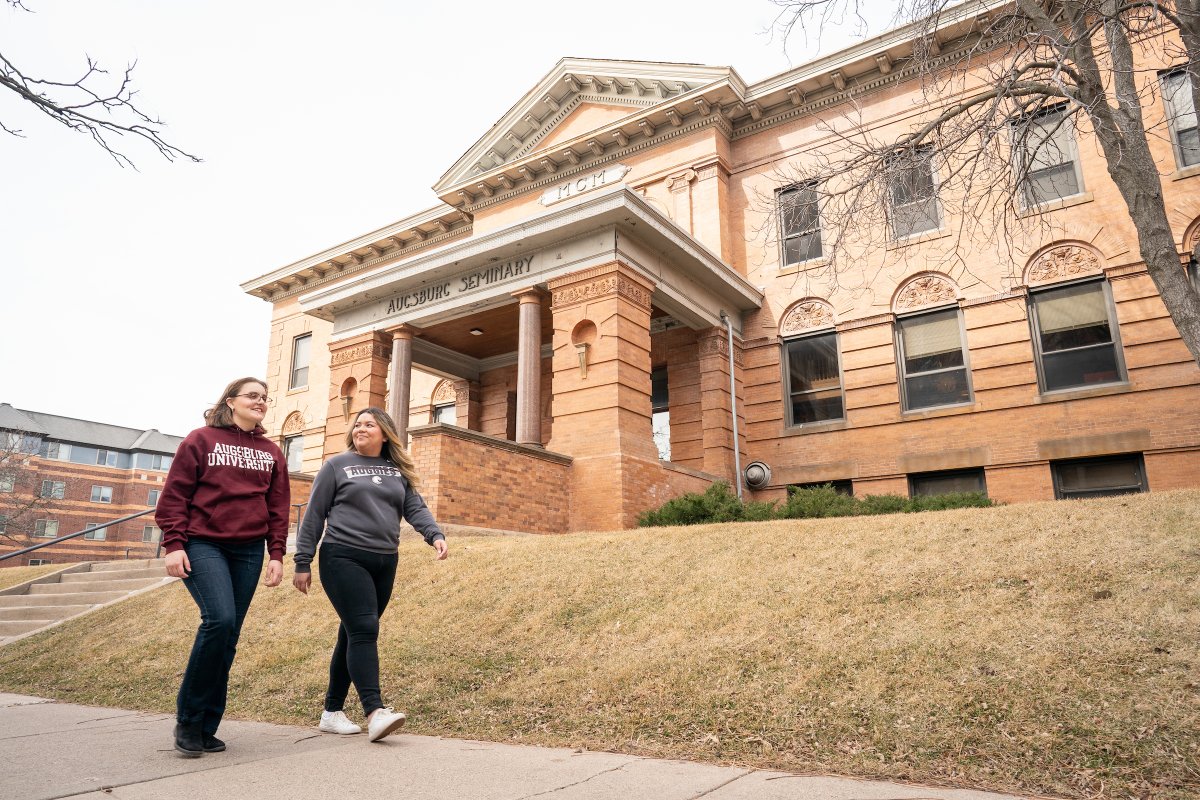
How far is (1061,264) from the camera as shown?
15617 millimetres

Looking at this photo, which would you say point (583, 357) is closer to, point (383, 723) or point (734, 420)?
point (734, 420)

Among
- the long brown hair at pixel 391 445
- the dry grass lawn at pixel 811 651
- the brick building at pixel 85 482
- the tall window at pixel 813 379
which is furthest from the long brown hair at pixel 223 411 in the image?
the brick building at pixel 85 482

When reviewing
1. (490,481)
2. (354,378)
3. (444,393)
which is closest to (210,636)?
(490,481)

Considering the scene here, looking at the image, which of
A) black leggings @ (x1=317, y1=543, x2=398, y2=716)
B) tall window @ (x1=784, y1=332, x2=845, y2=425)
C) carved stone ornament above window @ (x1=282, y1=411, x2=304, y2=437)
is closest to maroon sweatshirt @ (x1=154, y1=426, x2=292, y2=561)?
black leggings @ (x1=317, y1=543, x2=398, y2=716)

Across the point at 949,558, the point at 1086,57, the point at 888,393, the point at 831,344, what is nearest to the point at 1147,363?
the point at 888,393

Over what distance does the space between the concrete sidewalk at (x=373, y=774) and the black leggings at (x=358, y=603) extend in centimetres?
34

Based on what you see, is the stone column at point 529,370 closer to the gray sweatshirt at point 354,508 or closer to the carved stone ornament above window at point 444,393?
the carved stone ornament above window at point 444,393

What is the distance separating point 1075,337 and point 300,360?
2340cm

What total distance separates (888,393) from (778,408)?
92.9 inches

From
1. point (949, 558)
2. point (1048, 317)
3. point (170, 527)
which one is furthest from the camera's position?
point (1048, 317)

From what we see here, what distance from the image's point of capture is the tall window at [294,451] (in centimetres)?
2645

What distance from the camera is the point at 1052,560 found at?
6133mm

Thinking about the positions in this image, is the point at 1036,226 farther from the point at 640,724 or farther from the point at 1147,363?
the point at 640,724

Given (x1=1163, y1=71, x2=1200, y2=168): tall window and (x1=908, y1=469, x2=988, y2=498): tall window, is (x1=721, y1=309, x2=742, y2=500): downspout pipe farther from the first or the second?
(x1=1163, y1=71, x2=1200, y2=168): tall window
